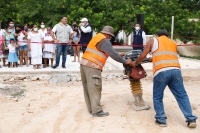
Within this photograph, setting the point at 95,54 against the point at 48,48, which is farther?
the point at 48,48

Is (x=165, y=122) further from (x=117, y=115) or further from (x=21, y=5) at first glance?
(x=21, y=5)

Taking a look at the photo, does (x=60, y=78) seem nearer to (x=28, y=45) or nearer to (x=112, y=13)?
(x=28, y=45)

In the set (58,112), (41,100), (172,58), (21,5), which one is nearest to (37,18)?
(21,5)

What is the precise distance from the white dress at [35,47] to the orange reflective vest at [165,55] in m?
6.17

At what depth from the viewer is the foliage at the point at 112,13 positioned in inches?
675

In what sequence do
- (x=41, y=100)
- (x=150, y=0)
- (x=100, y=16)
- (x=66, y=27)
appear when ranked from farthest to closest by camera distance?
(x=150, y=0)
(x=100, y=16)
(x=66, y=27)
(x=41, y=100)

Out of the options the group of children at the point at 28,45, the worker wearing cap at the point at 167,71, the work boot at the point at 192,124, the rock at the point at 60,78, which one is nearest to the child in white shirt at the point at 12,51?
the group of children at the point at 28,45

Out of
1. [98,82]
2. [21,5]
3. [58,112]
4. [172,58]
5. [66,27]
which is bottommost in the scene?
[58,112]

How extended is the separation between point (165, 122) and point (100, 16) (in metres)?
12.3

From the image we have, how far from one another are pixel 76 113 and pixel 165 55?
7.06 feet

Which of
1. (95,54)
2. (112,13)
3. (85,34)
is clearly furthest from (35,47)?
(112,13)

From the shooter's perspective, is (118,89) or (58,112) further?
(118,89)

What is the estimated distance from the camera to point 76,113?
6.09 meters

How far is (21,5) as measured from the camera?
1803cm
